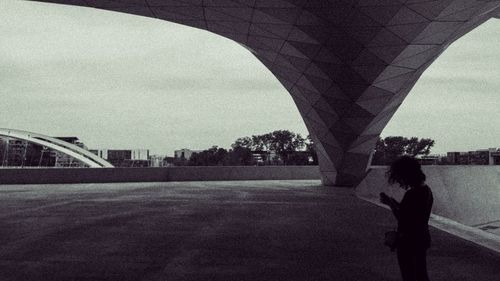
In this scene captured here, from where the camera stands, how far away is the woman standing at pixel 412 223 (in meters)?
3.93

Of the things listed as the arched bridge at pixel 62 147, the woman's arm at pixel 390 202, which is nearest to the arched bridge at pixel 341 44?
the woman's arm at pixel 390 202

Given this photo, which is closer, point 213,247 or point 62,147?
point 213,247

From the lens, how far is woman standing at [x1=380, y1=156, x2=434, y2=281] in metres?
3.93

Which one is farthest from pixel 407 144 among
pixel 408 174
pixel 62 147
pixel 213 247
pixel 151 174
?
pixel 408 174

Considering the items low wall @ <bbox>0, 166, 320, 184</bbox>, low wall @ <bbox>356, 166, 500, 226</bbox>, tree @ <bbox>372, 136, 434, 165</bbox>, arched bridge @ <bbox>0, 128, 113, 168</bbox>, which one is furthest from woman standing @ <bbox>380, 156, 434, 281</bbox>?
tree @ <bbox>372, 136, 434, 165</bbox>

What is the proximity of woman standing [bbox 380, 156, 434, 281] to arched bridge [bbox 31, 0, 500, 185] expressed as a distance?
1376cm

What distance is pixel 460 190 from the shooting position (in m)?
16.9

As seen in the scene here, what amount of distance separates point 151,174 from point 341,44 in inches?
754

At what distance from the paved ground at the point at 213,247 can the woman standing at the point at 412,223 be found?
5.81 ft

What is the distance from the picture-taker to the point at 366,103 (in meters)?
22.9

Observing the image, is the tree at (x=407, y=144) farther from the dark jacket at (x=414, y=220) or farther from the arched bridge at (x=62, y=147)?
the dark jacket at (x=414, y=220)

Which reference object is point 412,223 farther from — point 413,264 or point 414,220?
point 413,264

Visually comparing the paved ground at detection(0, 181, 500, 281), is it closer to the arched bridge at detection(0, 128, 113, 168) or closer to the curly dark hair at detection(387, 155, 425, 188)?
the curly dark hair at detection(387, 155, 425, 188)

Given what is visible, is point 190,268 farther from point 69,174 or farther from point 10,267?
point 69,174
